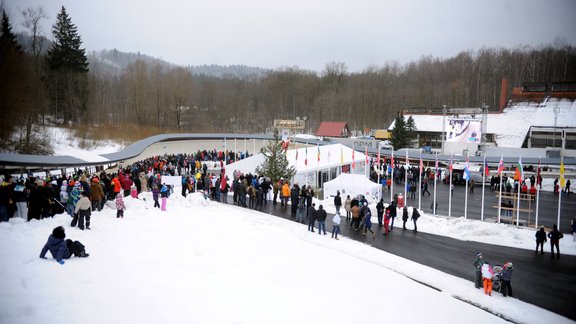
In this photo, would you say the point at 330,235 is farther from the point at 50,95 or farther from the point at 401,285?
the point at 50,95

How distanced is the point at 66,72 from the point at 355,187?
114 feet

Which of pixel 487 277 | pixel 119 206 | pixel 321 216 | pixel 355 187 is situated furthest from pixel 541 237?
pixel 119 206

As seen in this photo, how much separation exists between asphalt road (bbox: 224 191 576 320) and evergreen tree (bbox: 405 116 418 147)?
35.1 meters

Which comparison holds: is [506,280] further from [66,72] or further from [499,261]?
[66,72]

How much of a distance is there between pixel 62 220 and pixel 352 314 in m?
8.32

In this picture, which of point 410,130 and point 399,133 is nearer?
point 399,133

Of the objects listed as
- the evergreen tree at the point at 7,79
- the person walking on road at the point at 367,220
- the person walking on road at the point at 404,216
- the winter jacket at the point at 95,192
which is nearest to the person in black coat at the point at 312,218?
the person walking on road at the point at 367,220

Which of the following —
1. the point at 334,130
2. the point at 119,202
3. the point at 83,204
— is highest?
the point at 334,130

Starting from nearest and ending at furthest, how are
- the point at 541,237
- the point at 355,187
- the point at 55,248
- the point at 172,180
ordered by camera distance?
the point at 55,248 < the point at 541,237 < the point at 172,180 < the point at 355,187

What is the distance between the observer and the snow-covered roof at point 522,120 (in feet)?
155

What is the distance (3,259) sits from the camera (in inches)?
272

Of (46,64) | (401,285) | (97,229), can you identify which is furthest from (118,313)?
(46,64)

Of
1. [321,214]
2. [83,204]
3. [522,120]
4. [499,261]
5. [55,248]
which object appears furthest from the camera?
[522,120]

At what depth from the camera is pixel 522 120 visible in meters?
50.0
